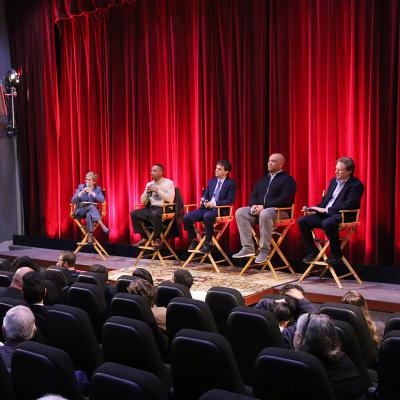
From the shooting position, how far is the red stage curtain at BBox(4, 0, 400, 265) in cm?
589

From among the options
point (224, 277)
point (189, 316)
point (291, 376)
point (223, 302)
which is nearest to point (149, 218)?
point (224, 277)

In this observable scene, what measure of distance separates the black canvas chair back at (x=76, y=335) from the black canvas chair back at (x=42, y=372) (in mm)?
512

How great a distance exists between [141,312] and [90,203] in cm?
487

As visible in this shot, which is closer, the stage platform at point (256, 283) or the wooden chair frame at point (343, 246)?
the stage platform at point (256, 283)

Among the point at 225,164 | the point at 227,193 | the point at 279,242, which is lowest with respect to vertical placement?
the point at 279,242

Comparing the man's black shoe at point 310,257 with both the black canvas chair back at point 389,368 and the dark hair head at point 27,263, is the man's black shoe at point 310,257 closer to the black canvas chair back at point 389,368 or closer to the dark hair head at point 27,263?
the dark hair head at point 27,263

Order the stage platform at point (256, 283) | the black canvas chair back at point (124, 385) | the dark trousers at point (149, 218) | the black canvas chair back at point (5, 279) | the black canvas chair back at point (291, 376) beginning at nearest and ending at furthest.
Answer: the black canvas chair back at point (124, 385) < the black canvas chair back at point (291, 376) < the black canvas chair back at point (5, 279) < the stage platform at point (256, 283) < the dark trousers at point (149, 218)

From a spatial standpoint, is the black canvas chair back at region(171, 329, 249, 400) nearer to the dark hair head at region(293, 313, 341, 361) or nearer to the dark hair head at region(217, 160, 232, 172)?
the dark hair head at region(293, 313, 341, 361)

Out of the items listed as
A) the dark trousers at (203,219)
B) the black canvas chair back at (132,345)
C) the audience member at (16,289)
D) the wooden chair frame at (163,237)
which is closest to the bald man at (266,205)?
the dark trousers at (203,219)

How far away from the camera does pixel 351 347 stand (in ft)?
8.41

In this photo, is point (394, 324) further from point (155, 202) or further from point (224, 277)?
point (155, 202)

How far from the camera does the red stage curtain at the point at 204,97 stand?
5.89 metres

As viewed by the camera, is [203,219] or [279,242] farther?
[203,219]

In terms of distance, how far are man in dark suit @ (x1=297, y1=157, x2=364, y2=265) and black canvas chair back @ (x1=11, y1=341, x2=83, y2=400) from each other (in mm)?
3669
